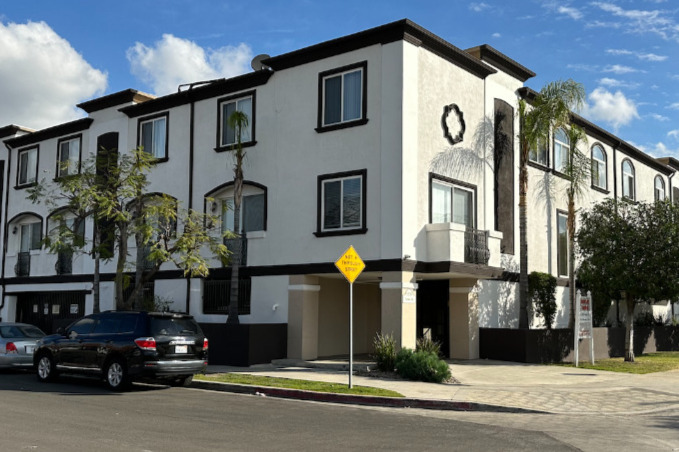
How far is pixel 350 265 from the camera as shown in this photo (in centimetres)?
1559

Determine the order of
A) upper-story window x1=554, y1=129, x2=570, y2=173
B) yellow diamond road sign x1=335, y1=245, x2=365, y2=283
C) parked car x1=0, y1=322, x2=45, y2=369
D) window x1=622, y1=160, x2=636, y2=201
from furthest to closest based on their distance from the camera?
window x1=622, y1=160, x2=636, y2=201, upper-story window x1=554, y1=129, x2=570, y2=173, parked car x1=0, y1=322, x2=45, y2=369, yellow diamond road sign x1=335, y1=245, x2=365, y2=283

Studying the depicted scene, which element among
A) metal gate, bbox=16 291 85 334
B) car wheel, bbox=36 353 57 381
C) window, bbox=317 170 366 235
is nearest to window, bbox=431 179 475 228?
window, bbox=317 170 366 235

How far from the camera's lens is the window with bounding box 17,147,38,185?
1258 inches

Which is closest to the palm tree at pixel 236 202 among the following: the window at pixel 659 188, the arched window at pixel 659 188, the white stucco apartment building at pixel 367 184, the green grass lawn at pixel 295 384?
the white stucco apartment building at pixel 367 184

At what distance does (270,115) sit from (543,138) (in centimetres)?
875

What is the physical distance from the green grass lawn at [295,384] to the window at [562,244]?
46.3ft

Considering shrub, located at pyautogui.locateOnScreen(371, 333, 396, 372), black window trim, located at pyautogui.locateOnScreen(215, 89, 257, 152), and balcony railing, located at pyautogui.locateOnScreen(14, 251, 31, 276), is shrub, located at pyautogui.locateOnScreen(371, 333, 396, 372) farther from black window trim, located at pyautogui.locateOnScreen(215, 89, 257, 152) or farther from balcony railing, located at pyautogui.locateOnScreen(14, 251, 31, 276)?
balcony railing, located at pyautogui.locateOnScreen(14, 251, 31, 276)

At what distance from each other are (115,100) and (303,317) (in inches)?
499

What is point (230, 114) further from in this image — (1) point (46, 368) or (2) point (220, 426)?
(2) point (220, 426)

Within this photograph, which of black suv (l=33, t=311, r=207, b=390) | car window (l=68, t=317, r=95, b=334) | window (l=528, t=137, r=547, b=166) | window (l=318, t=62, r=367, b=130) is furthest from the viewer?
window (l=528, t=137, r=547, b=166)

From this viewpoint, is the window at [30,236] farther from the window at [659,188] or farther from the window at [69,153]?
the window at [659,188]

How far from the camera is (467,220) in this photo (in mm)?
22469

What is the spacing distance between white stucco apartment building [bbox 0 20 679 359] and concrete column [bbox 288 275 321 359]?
0.04 m

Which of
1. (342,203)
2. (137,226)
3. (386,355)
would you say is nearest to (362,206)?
(342,203)
